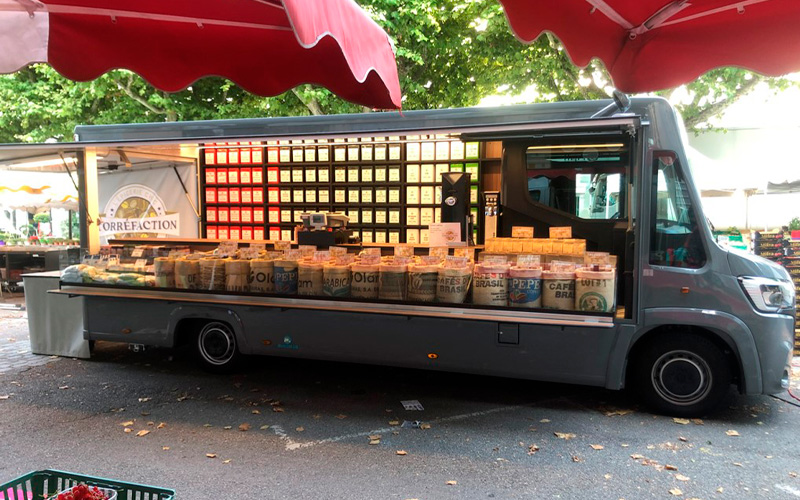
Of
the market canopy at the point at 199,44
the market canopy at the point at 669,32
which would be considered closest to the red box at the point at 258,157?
the market canopy at the point at 199,44

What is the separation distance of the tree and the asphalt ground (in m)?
8.00

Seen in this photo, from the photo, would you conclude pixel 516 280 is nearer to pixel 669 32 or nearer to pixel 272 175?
pixel 669 32

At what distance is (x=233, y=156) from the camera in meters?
9.41

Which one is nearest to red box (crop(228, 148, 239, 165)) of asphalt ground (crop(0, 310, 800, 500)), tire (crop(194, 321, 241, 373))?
tire (crop(194, 321, 241, 373))

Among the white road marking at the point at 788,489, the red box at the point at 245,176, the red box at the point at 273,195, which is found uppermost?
the red box at the point at 245,176

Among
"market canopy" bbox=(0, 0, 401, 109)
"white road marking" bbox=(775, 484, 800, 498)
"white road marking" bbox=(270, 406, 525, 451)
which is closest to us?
"market canopy" bbox=(0, 0, 401, 109)

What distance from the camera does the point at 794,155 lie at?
859 inches

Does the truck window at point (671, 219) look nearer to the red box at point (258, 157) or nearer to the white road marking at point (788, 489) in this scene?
the white road marking at point (788, 489)

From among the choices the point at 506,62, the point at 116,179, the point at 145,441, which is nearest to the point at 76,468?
the point at 145,441

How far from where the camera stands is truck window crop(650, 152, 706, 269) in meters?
4.83

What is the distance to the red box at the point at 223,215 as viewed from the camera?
9.53 meters

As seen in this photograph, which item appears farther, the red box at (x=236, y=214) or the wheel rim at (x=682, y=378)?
the red box at (x=236, y=214)

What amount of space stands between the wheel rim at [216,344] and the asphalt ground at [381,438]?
0.76 ft

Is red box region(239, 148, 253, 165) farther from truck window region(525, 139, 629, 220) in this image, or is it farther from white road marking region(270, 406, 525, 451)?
white road marking region(270, 406, 525, 451)
